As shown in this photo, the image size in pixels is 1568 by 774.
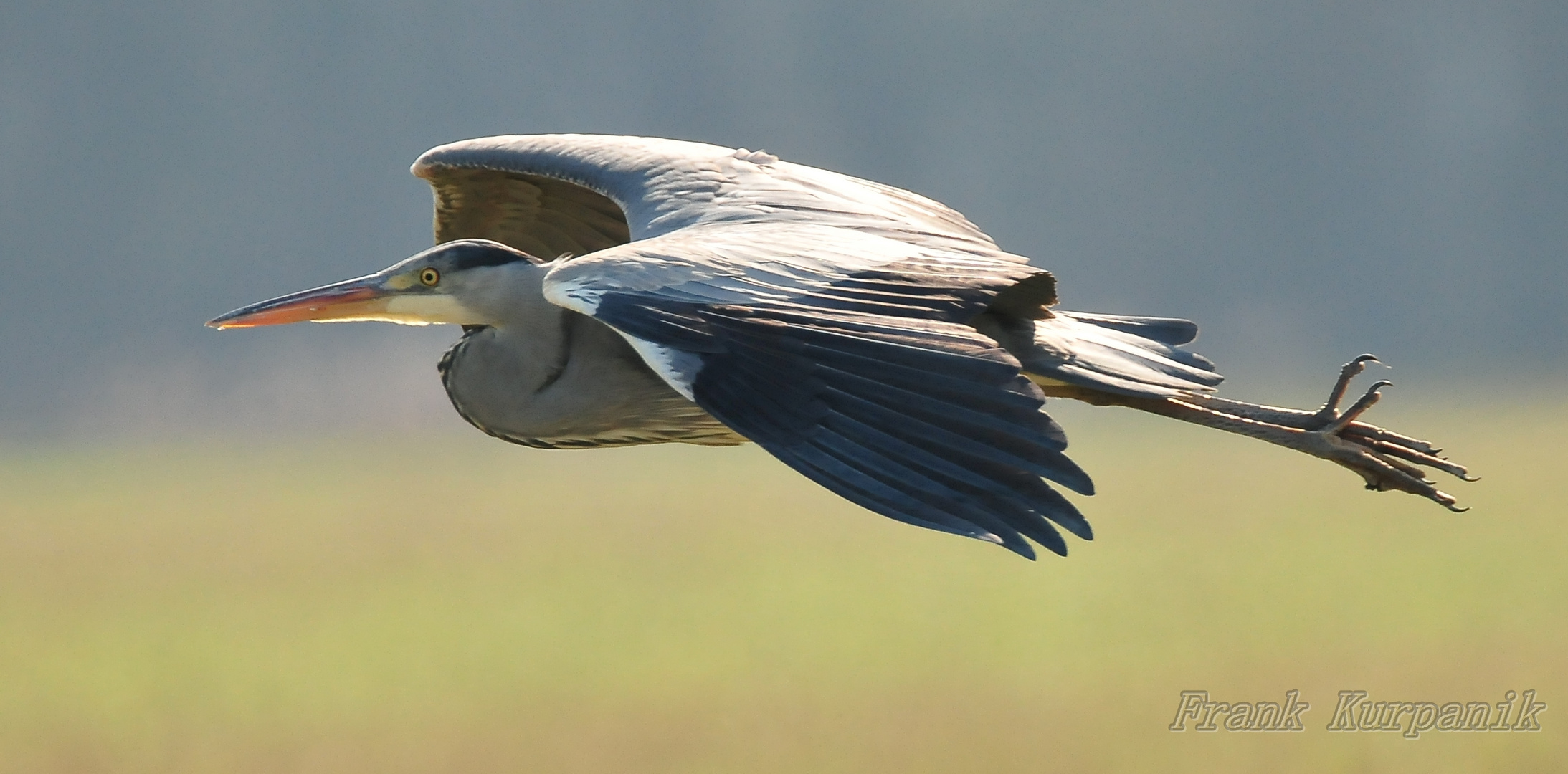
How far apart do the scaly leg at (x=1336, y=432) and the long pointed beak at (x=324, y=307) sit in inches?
66.4

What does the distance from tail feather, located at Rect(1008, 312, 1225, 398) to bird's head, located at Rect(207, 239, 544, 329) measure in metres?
1.23

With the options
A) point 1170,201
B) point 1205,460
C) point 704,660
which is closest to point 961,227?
point 704,660

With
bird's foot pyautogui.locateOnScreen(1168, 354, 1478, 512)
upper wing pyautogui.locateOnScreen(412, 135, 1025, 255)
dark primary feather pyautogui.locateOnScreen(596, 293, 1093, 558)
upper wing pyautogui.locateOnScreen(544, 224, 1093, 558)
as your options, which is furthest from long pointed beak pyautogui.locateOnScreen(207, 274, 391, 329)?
bird's foot pyautogui.locateOnScreen(1168, 354, 1478, 512)

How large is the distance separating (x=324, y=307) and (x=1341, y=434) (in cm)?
263

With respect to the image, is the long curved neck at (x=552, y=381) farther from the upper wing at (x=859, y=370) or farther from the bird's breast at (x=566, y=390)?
the upper wing at (x=859, y=370)

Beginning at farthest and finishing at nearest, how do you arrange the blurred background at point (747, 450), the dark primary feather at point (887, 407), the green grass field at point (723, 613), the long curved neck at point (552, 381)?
the blurred background at point (747, 450) → the green grass field at point (723, 613) → the long curved neck at point (552, 381) → the dark primary feather at point (887, 407)

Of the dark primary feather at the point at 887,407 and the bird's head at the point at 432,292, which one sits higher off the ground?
the dark primary feather at the point at 887,407

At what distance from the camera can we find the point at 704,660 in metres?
23.0

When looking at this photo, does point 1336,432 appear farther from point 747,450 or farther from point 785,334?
point 747,450

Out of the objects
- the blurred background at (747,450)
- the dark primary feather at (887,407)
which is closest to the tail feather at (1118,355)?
the dark primary feather at (887,407)

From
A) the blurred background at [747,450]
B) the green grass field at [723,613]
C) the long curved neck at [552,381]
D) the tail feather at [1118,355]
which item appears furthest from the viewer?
the blurred background at [747,450]

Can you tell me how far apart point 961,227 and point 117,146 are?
42.2 metres

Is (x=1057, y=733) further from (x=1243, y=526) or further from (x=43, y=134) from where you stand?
(x=43, y=134)

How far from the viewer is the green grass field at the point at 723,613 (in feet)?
61.2
